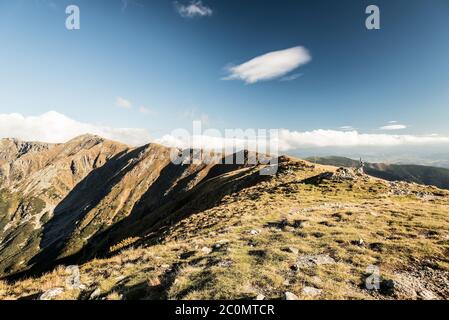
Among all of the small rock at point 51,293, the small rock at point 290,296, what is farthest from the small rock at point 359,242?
the small rock at point 51,293

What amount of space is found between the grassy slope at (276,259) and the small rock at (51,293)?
1.27 feet

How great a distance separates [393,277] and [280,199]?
78.0ft

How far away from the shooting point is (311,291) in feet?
33.9

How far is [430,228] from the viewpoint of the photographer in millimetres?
19078

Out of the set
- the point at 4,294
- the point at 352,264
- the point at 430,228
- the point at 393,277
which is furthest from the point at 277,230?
the point at 4,294

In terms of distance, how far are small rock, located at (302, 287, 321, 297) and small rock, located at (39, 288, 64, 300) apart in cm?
1057

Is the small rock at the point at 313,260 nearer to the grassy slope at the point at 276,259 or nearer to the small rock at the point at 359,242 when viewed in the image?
the grassy slope at the point at 276,259

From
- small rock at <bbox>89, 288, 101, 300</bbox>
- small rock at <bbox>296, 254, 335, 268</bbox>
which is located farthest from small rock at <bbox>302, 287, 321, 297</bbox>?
small rock at <bbox>89, 288, 101, 300</bbox>

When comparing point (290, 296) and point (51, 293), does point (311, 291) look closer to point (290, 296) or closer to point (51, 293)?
point (290, 296)

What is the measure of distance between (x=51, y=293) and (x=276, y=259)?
10.7 metres

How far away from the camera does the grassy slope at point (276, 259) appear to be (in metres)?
11.1

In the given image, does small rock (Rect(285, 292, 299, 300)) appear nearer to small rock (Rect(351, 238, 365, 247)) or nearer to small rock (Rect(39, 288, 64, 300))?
small rock (Rect(351, 238, 365, 247))

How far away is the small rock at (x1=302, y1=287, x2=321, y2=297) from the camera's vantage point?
33.1 ft
